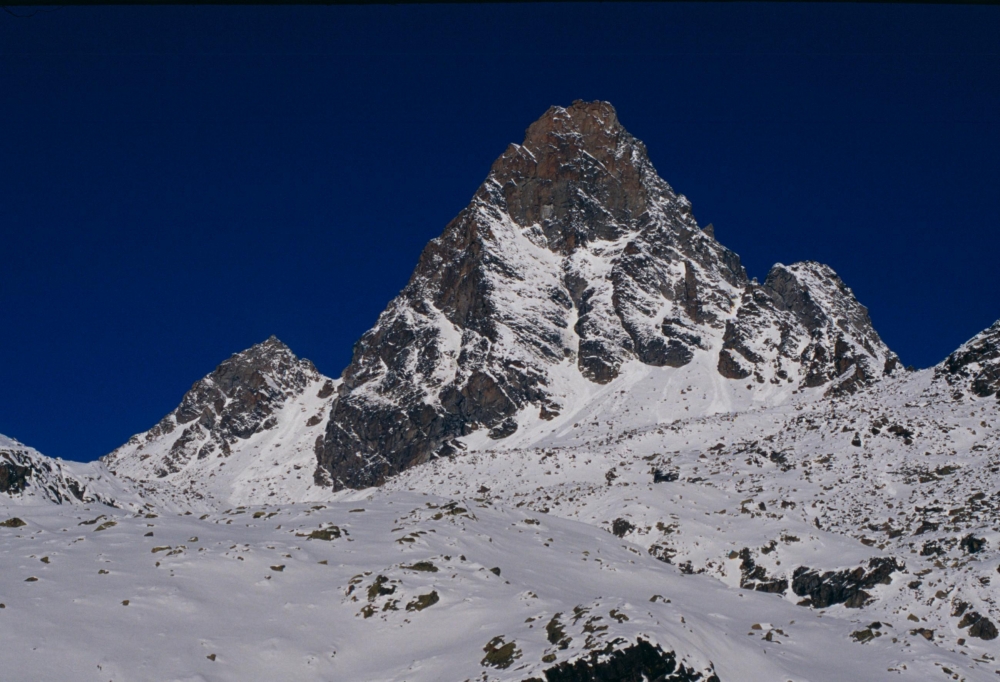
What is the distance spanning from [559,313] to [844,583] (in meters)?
110

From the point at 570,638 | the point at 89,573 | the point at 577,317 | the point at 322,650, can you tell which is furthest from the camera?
the point at 577,317

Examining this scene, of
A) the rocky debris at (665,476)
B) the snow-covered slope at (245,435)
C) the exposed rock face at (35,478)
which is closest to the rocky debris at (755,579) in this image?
the rocky debris at (665,476)

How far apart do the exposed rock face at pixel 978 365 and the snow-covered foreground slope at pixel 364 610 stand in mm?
35968

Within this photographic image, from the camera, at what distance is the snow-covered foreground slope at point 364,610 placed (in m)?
18.4

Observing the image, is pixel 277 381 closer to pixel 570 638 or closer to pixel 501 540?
pixel 501 540

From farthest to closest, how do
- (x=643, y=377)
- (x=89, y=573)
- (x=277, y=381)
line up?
(x=277, y=381) → (x=643, y=377) → (x=89, y=573)

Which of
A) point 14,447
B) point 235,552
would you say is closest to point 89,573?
point 235,552

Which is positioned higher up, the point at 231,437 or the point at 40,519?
the point at 231,437

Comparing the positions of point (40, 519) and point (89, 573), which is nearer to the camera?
point (89, 573)

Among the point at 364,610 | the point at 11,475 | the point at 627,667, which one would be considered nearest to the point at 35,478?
the point at 11,475

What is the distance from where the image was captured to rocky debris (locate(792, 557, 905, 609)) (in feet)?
113

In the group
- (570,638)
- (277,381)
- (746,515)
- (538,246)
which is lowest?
(570,638)

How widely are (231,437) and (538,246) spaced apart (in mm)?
71725

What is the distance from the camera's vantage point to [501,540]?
31234mm
